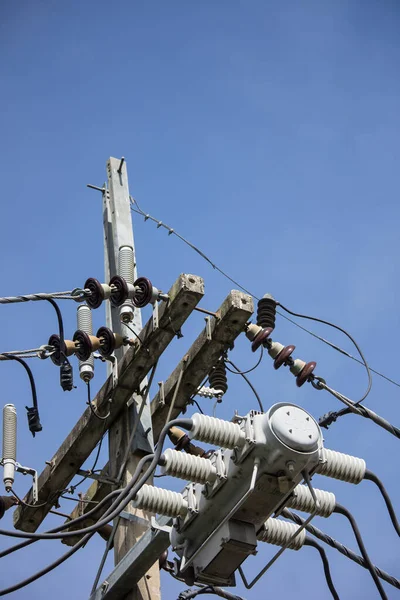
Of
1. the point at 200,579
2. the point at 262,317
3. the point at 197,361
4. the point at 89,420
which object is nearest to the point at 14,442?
the point at 89,420

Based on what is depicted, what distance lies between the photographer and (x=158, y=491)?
19.2ft

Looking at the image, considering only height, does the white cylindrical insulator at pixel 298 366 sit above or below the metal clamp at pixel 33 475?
above

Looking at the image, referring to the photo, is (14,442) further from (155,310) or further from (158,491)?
(158,491)

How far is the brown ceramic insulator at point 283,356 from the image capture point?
7.57 m

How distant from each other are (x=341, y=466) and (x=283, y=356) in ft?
6.46

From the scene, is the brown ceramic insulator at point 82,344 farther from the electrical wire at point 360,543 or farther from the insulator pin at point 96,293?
the electrical wire at point 360,543

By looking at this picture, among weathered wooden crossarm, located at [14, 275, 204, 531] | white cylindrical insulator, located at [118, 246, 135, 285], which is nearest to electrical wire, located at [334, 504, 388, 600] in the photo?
weathered wooden crossarm, located at [14, 275, 204, 531]

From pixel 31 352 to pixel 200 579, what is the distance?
2922 mm

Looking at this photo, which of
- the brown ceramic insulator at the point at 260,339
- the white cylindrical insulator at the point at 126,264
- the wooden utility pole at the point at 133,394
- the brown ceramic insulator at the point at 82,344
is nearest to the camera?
the wooden utility pole at the point at 133,394

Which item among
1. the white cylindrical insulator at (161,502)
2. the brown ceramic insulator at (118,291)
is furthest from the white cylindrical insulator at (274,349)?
the white cylindrical insulator at (161,502)

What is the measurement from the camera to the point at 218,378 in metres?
8.14

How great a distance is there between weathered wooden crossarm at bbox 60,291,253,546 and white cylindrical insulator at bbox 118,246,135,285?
0.91m

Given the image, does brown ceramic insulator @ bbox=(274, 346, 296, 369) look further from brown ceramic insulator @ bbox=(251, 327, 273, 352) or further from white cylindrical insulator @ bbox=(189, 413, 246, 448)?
white cylindrical insulator @ bbox=(189, 413, 246, 448)

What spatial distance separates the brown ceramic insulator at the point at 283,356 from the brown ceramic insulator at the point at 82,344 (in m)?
1.44
